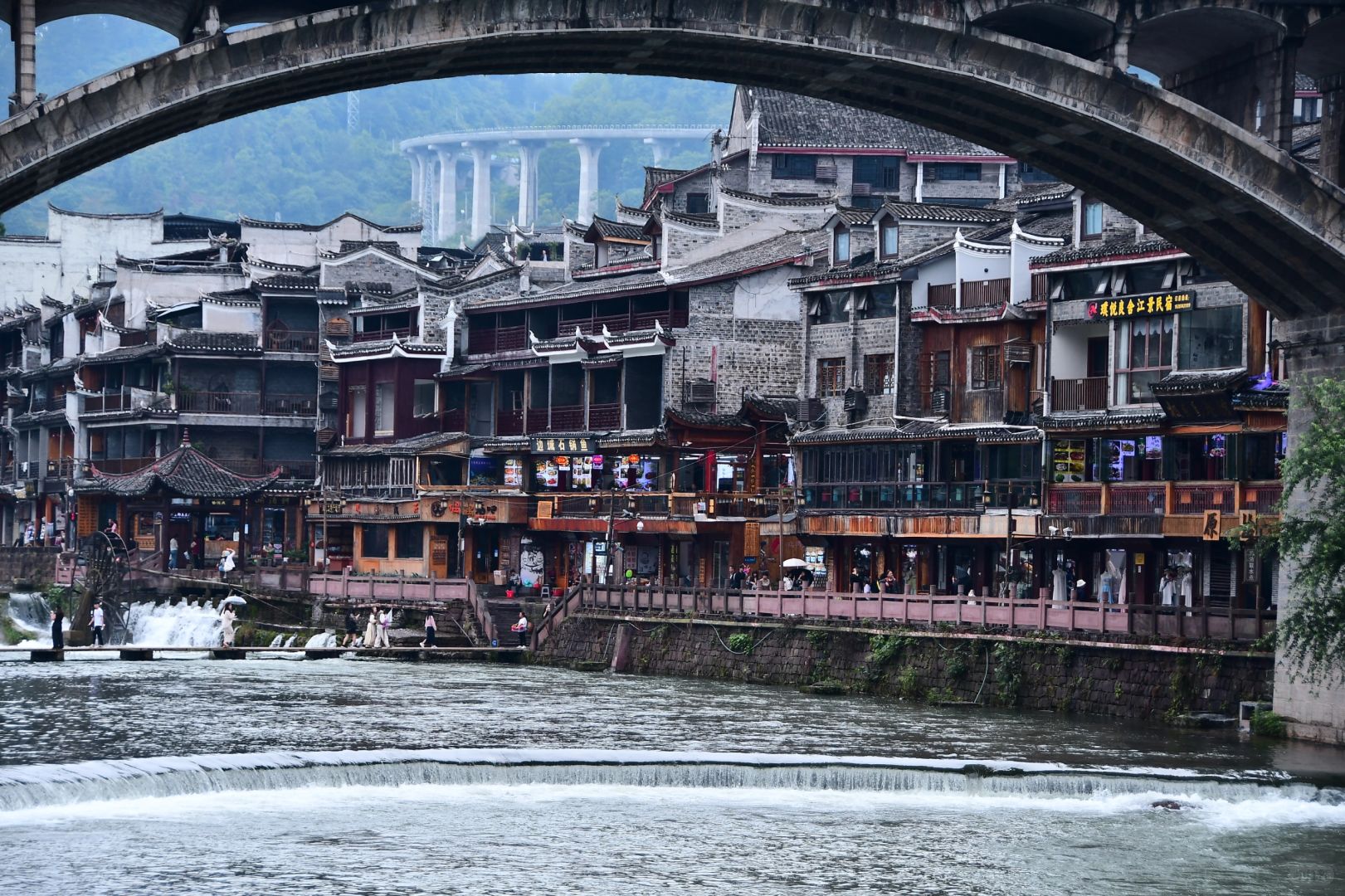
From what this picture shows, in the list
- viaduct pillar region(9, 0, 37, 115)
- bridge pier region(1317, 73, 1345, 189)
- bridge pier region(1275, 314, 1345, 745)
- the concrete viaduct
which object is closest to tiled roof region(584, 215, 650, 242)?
bridge pier region(1275, 314, 1345, 745)

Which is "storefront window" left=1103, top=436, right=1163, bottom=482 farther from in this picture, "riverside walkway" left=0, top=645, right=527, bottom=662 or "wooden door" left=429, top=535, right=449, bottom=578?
"wooden door" left=429, top=535, right=449, bottom=578

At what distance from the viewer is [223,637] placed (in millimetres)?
65375

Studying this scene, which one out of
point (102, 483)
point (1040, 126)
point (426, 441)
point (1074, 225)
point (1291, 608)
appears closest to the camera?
point (1040, 126)

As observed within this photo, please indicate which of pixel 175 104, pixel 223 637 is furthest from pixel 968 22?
pixel 223 637

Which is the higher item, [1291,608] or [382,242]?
[382,242]

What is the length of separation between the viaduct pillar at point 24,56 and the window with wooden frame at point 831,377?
39.5 m

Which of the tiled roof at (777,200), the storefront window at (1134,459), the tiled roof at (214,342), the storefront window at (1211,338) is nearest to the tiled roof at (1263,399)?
the storefront window at (1211,338)

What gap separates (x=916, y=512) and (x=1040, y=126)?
24813 mm

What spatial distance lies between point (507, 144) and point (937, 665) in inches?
6043

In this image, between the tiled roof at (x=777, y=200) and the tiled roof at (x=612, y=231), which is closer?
the tiled roof at (x=777, y=200)

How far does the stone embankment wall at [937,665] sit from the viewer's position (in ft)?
130

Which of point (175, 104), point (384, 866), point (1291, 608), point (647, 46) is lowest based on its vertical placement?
point (384, 866)

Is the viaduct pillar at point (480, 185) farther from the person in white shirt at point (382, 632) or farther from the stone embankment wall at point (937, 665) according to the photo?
the stone embankment wall at point (937, 665)

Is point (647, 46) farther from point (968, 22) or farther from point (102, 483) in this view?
point (102, 483)
